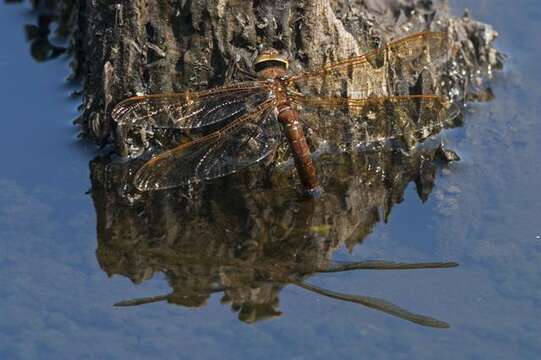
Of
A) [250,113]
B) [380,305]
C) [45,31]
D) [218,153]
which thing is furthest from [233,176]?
[45,31]

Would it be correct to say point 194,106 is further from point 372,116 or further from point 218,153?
point 372,116

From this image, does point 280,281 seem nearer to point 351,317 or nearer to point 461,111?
point 351,317

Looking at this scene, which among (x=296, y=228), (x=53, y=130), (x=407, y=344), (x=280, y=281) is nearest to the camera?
(x=407, y=344)

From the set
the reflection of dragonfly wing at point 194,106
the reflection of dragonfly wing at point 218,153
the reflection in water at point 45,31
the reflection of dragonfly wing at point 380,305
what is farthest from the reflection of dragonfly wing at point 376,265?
the reflection in water at point 45,31

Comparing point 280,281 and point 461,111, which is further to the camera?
point 461,111

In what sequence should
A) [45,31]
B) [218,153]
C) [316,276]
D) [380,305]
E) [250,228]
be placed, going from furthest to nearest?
1. [45,31]
2. [218,153]
3. [250,228]
4. [316,276]
5. [380,305]

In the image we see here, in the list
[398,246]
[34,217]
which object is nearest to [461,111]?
[398,246]

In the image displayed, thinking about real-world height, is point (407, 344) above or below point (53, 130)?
below

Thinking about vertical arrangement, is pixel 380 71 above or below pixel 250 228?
above
